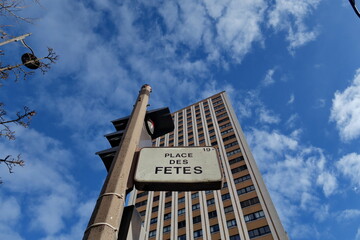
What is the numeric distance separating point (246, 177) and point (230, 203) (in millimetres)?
5283

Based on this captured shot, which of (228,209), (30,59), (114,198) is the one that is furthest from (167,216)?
(114,198)

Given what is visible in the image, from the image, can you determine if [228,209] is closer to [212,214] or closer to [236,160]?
[212,214]

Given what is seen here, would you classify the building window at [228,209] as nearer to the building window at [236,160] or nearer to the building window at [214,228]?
the building window at [214,228]

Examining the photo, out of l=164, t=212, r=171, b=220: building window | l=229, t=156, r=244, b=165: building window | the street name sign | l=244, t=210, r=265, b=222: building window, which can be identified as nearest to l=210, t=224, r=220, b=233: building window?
l=244, t=210, r=265, b=222: building window

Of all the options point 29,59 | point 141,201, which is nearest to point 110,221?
point 29,59

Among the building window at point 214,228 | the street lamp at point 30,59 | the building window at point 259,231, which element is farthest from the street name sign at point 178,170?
the building window at point 214,228

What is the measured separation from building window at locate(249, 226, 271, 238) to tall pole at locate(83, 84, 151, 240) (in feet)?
99.9

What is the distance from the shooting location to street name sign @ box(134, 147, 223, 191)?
77.1 inches

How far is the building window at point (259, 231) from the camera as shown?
27.2 meters

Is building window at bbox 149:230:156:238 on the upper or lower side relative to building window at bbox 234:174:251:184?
lower

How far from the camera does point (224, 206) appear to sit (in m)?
33.1

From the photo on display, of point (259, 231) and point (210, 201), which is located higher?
point (210, 201)

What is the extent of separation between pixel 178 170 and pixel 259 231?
30550 millimetres

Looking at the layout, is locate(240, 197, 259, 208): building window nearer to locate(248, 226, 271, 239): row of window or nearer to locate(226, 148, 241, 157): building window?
locate(248, 226, 271, 239): row of window
